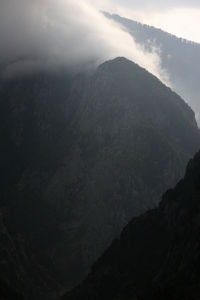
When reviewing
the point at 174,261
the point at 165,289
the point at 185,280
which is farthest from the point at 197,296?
the point at 174,261

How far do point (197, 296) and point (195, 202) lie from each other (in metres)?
73.3

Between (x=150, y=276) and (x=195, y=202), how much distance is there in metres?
26.8

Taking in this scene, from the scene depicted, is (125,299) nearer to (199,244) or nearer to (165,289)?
(199,244)

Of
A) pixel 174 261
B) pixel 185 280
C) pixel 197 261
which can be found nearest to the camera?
pixel 185 280

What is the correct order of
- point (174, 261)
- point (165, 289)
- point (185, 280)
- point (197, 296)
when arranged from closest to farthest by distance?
point (197, 296) → point (165, 289) → point (185, 280) → point (174, 261)

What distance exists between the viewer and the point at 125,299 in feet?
618

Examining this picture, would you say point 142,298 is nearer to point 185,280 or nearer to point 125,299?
point 185,280

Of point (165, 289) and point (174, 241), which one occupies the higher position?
point (165, 289)

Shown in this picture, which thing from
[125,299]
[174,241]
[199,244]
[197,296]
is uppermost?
[197,296]

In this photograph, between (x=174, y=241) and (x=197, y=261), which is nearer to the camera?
(x=197, y=261)

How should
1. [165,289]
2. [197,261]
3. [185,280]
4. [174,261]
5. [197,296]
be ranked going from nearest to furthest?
[197,296]
[165,289]
[185,280]
[197,261]
[174,261]

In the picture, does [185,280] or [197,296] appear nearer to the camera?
[197,296]

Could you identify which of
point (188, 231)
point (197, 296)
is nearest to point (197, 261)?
point (188, 231)

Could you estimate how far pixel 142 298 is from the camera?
145500mm
